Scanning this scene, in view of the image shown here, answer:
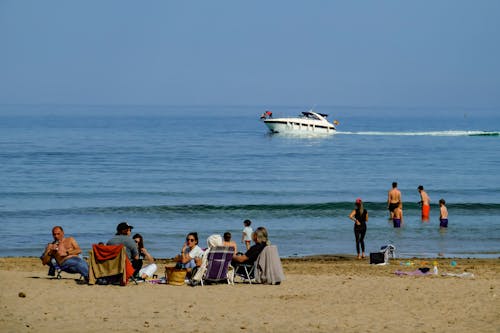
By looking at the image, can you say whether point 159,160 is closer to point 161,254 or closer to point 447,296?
point 161,254

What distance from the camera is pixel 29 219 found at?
100 feet

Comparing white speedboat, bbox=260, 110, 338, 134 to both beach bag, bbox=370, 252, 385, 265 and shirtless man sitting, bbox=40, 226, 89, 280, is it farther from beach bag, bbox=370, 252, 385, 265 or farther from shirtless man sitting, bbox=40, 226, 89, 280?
shirtless man sitting, bbox=40, 226, 89, 280

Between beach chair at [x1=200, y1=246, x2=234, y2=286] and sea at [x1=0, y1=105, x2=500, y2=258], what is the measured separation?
7.65 meters

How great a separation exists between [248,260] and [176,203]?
804 inches

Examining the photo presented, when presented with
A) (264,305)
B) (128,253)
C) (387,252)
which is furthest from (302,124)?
(264,305)

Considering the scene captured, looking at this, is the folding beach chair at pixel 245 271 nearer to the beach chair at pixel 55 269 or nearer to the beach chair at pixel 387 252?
the beach chair at pixel 55 269

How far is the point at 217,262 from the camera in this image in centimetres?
1531

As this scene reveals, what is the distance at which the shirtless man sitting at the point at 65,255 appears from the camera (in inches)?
599

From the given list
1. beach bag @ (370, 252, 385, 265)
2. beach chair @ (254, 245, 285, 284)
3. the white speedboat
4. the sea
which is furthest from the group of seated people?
the white speedboat

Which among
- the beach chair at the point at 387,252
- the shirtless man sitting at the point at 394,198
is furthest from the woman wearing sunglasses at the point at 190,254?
the shirtless man sitting at the point at 394,198

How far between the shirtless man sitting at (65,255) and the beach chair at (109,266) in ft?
0.94

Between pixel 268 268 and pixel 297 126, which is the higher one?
pixel 297 126

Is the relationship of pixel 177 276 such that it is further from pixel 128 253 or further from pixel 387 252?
pixel 387 252

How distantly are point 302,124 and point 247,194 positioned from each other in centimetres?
4619
